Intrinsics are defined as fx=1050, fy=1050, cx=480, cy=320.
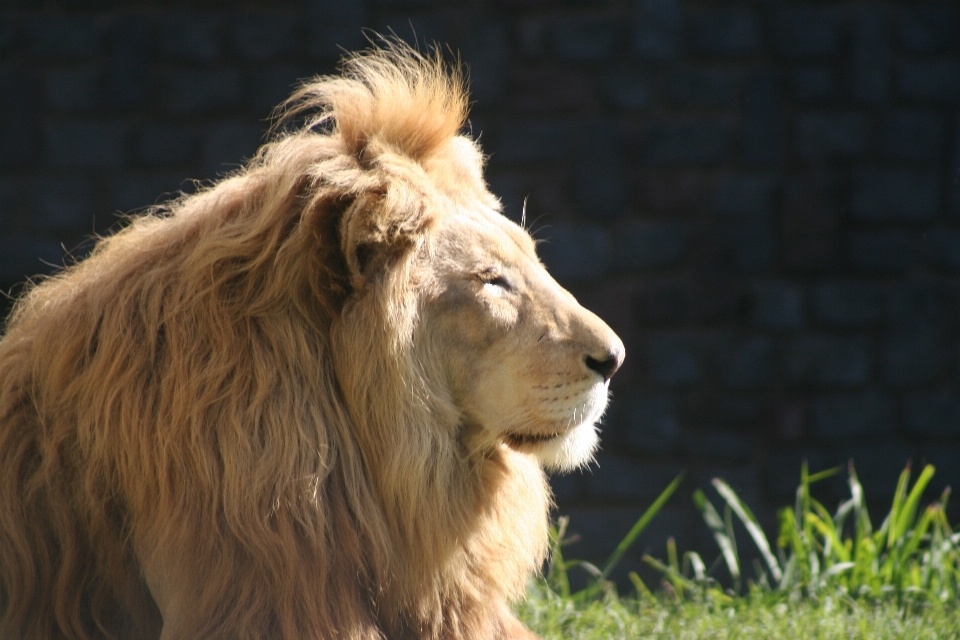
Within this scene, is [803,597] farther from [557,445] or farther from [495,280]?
[495,280]

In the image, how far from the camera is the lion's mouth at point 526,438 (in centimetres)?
236

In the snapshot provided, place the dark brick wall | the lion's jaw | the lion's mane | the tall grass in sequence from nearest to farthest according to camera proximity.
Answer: the lion's mane
the lion's jaw
the tall grass
the dark brick wall

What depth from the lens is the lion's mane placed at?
2.13 meters

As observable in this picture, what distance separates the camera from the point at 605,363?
231 centimetres

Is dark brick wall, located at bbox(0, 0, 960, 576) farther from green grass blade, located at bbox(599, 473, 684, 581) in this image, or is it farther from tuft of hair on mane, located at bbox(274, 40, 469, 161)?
tuft of hair on mane, located at bbox(274, 40, 469, 161)

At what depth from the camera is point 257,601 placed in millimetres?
2053

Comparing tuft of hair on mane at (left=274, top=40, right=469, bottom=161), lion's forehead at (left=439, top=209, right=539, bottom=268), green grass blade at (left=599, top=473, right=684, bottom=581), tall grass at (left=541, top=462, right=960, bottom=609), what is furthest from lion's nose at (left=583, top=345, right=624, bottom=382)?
green grass blade at (left=599, top=473, right=684, bottom=581)

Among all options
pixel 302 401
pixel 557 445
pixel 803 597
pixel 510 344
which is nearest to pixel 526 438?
pixel 557 445

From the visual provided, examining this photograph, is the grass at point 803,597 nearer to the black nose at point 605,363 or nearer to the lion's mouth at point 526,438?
the lion's mouth at point 526,438

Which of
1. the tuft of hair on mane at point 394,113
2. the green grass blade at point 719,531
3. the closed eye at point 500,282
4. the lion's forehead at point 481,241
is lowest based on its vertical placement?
the green grass blade at point 719,531

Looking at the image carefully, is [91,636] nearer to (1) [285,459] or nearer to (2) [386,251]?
(1) [285,459]

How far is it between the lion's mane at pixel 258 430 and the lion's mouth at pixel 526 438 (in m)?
0.12

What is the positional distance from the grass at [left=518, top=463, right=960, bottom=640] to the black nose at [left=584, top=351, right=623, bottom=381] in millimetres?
958

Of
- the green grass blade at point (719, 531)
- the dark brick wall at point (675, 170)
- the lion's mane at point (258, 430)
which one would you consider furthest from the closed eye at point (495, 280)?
the dark brick wall at point (675, 170)
